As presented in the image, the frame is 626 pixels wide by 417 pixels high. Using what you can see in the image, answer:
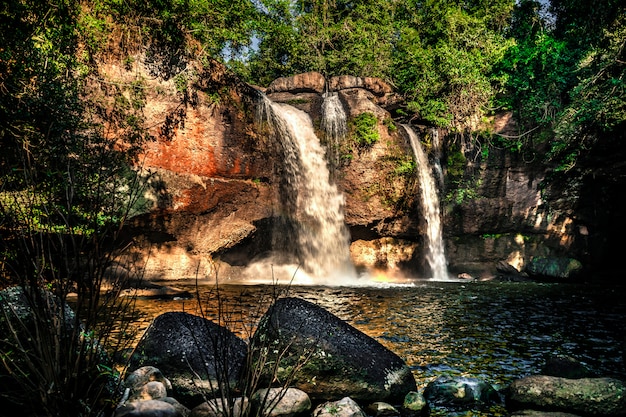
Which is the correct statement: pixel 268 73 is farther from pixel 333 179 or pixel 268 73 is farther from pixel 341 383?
pixel 341 383

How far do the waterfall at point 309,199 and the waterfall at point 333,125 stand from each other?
0.53m

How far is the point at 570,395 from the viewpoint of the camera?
4.50 metres

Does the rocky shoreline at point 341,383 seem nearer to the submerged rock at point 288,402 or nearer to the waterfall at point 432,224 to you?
the submerged rock at point 288,402

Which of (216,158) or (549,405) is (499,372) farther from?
(216,158)

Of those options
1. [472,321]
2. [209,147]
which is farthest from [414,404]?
[209,147]

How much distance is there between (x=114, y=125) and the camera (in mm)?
14070

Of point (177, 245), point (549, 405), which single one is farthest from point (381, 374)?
point (177, 245)

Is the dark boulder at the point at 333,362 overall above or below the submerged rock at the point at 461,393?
above

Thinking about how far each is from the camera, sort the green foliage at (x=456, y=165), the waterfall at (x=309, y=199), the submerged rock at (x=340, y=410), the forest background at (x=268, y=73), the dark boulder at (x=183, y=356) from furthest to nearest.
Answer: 1. the green foliage at (x=456, y=165)
2. the waterfall at (x=309, y=199)
3. the forest background at (x=268, y=73)
4. the dark boulder at (x=183, y=356)
5. the submerged rock at (x=340, y=410)

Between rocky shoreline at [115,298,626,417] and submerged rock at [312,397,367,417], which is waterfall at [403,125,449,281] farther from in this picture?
submerged rock at [312,397,367,417]

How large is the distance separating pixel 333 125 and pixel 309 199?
12.8ft

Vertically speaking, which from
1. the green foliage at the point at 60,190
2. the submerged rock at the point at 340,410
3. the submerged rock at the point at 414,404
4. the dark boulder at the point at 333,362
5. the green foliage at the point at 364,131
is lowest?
the submerged rock at the point at 414,404

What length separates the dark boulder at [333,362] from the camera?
4.84m

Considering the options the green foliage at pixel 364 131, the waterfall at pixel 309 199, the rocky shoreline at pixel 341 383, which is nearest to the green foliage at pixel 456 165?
the green foliage at pixel 364 131
